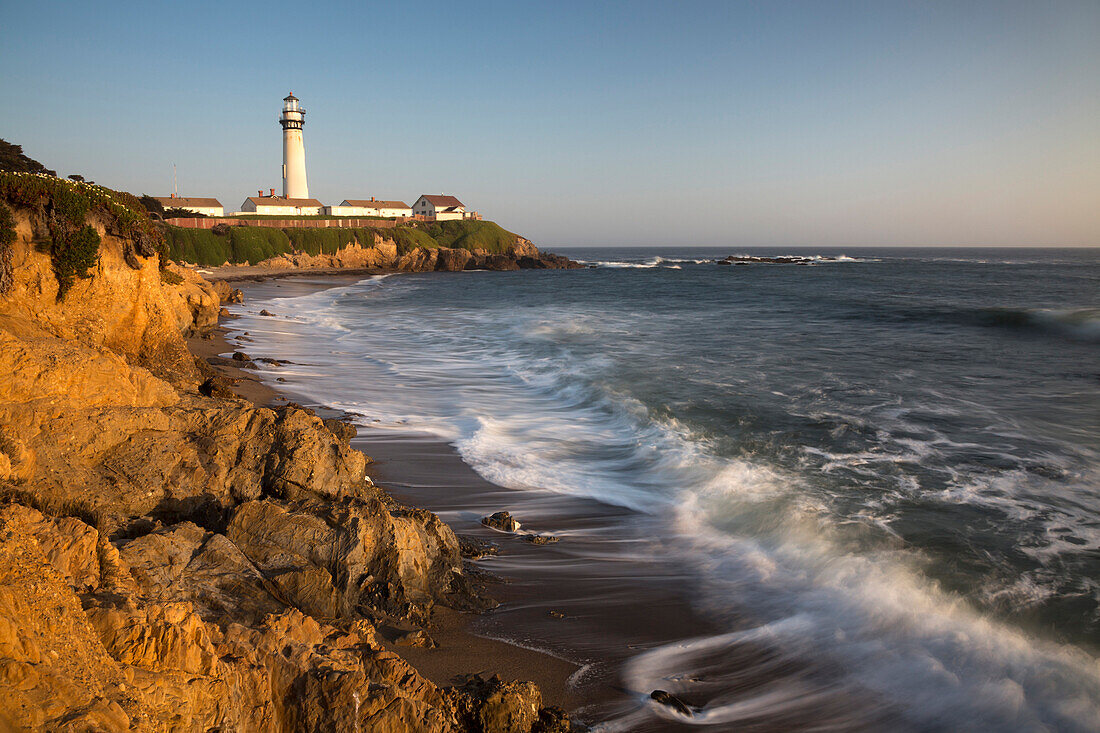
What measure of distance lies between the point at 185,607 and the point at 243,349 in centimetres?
1490

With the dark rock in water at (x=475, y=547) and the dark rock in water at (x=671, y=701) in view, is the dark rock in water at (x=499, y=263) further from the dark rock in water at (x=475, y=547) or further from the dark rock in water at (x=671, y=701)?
the dark rock in water at (x=671, y=701)

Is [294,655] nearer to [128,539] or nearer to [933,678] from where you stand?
[128,539]

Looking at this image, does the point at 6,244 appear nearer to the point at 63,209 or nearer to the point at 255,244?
the point at 63,209

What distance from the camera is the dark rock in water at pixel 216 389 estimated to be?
374 inches

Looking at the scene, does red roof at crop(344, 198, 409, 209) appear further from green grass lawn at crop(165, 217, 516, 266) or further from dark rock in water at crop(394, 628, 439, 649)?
dark rock in water at crop(394, 628, 439, 649)

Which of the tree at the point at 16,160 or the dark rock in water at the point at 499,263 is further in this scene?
the dark rock in water at the point at 499,263

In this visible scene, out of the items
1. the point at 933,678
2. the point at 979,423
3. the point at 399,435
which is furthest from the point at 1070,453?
the point at 399,435

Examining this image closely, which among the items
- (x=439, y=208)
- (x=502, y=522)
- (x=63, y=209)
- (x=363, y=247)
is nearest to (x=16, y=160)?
(x=63, y=209)

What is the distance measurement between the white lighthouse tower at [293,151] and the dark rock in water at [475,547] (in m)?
74.9

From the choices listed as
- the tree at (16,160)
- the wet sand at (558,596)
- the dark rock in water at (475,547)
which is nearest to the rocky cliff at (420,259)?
the tree at (16,160)

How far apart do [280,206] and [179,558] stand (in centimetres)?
8122

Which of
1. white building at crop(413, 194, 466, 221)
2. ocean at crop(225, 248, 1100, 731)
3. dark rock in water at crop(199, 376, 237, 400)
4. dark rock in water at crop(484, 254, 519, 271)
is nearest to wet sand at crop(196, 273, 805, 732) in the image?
ocean at crop(225, 248, 1100, 731)

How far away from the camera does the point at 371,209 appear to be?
90.2 m

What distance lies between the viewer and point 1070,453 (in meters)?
10.6
